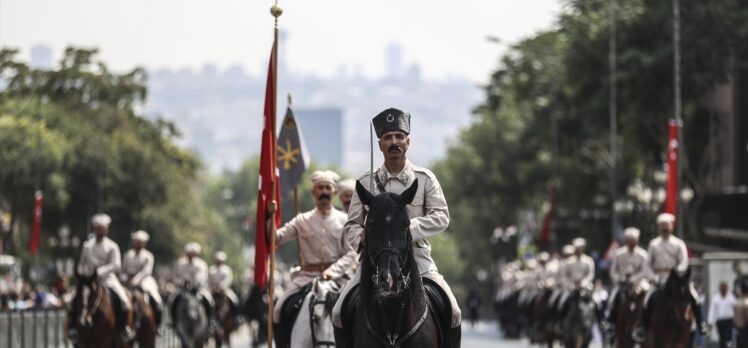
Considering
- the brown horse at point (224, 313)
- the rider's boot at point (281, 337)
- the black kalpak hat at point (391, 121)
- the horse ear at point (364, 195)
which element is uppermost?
the black kalpak hat at point (391, 121)

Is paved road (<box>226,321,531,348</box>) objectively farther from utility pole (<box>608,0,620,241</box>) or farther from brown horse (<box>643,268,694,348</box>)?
brown horse (<box>643,268,694,348</box>)

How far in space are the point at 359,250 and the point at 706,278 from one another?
2706 centimetres

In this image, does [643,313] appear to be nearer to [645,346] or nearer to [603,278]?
[645,346]

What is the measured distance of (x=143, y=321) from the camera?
34.9m

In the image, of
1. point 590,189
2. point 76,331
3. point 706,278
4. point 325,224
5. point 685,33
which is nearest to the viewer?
point 325,224

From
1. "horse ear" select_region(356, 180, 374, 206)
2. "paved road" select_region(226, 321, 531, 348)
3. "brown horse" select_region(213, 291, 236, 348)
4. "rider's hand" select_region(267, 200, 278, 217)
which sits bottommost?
"paved road" select_region(226, 321, 531, 348)

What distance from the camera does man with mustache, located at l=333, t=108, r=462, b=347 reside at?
52.3ft

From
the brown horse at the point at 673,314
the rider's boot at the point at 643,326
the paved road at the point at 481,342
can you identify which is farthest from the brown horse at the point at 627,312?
the paved road at the point at 481,342

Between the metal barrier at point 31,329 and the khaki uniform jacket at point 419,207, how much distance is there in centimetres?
1790

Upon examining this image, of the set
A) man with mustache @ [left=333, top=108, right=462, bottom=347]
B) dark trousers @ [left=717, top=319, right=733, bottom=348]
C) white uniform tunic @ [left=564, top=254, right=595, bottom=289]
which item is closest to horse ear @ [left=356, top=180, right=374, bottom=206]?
man with mustache @ [left=333, top=108, right=462, bottom=347]

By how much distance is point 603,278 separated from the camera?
247 ft

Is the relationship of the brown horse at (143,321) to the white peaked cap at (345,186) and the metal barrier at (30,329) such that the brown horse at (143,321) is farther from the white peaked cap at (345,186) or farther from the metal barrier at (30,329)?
the white peaked cap at (345,186)

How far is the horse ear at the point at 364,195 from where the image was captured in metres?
15.2

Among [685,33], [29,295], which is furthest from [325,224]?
[29,295]
